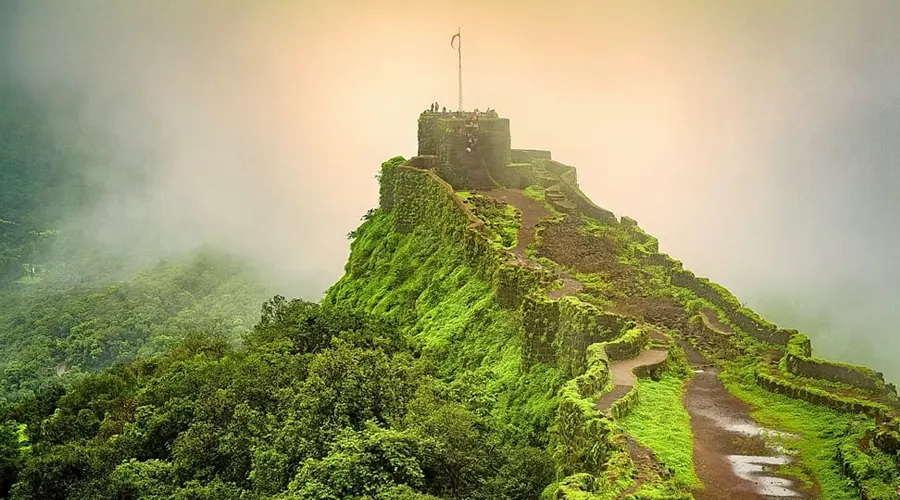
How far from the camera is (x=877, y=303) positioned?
86.3 m

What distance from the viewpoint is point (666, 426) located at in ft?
62.4

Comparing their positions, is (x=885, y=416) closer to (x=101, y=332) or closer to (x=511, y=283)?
(x=511, y=283)


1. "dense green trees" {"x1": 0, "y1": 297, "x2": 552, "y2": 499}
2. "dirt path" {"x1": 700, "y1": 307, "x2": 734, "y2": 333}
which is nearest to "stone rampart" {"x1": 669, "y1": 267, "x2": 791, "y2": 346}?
"dirt path" {"x1": 700, "y1": 307, "x2": 734, "y2": 333}

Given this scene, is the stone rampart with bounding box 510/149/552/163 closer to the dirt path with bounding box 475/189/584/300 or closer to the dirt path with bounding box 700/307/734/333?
the dirt path with bounding box 475/189/584/300

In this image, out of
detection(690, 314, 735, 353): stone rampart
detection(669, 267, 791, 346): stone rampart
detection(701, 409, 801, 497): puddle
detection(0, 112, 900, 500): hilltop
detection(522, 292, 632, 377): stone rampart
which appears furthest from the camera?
detection(669, 267, 791, 346): stone rampart

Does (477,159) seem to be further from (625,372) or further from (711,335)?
(625,372)

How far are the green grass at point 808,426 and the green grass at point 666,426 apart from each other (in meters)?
1.69

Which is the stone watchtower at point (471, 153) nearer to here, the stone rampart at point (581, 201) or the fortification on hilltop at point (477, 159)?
the fortification on hilltop at point (477, 159)

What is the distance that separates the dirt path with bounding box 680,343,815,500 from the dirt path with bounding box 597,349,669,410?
3.61 feet

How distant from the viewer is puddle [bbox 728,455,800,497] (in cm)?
1620

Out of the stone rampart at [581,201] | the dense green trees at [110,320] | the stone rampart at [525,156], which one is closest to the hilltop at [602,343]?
the stone rampart at [581,201]

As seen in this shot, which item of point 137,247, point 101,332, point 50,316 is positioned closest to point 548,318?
point 101,332

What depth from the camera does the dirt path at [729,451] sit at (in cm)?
1622

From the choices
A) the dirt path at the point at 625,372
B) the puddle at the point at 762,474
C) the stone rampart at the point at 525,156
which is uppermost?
the stone rampart at the point at 525,156
